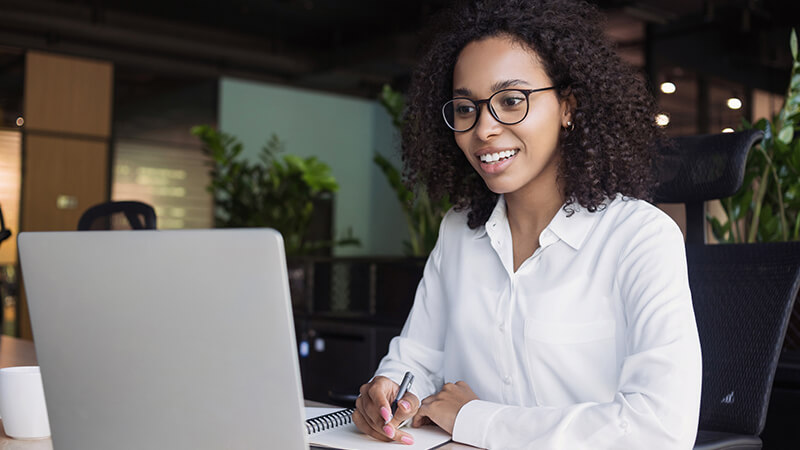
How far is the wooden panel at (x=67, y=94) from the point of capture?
6.57 m

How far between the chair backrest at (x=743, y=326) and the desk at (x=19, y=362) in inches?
21.4

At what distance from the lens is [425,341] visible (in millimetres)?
1414

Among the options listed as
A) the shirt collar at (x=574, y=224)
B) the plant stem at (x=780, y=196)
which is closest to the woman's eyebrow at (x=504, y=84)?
the shirt collar at (x=574, y=224)

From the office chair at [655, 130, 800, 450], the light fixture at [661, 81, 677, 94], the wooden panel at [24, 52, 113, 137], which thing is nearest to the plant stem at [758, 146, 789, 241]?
the light fixture at [661, 81, 677, 94]

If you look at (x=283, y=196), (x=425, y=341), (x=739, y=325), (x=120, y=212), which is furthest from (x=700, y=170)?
(x=283, y=196)

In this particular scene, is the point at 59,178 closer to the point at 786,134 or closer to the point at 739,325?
the point at 786,134

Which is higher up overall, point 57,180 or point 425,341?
point 57,180

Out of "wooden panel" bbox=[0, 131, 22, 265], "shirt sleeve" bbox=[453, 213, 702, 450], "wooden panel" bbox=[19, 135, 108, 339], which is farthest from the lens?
"wooden panel" bbox=[19, 135, 108, 339]

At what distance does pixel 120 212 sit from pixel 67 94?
16.0ft

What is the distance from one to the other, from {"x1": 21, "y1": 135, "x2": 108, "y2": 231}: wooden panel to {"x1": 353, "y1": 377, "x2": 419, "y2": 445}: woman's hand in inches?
228

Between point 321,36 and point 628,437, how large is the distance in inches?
323

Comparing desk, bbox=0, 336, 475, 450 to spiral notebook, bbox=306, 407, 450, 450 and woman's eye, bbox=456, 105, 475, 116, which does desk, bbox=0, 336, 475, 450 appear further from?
woman's eye, bbox=456, 105, 475, 116

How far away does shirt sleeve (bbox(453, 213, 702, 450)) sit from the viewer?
3.29ft

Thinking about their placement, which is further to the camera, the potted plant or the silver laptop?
the potted plant
